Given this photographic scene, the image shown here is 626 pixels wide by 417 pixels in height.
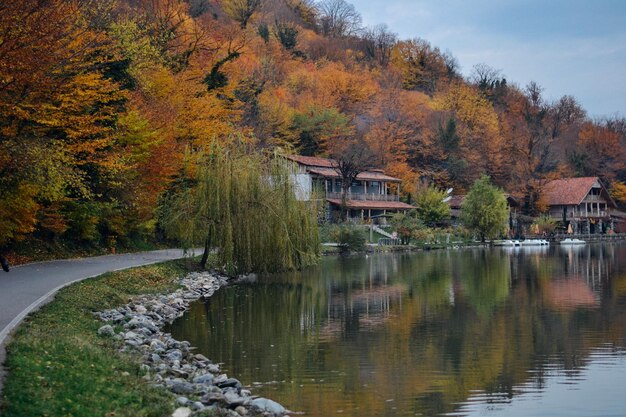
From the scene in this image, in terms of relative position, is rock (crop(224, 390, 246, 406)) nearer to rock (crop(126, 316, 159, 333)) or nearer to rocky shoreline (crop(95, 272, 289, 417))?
rocky shoreline (crop(95, 272, 289, 417))

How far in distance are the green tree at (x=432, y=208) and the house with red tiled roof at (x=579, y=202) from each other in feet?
81.3

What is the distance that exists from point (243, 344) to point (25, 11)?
9891mm

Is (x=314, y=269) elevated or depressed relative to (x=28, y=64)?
depressed

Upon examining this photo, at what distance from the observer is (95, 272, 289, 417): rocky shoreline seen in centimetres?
1176

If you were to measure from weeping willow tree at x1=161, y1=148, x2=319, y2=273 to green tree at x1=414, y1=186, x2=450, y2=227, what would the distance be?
45472mm

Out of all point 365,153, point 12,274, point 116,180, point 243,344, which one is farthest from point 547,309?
point 365,153

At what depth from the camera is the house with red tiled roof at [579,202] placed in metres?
97.6

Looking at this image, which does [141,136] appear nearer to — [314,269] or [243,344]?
[314,269]

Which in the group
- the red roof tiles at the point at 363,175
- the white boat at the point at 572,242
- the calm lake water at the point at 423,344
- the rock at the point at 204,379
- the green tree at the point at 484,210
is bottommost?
the calm lake water at the point at 423,344

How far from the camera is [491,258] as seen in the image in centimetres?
5575

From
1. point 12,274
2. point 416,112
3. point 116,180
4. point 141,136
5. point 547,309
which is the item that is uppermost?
point 416,112

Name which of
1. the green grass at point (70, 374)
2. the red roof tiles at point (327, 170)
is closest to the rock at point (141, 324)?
the green grass at point (70, 374)

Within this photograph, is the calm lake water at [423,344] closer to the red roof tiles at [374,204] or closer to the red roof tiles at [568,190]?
the red roof tiles at [374,204]

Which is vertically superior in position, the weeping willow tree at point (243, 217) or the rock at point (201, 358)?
the weeping willow tree at point (243, 217)
